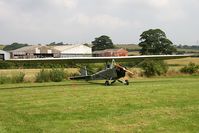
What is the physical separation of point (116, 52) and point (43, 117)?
94.5 meters

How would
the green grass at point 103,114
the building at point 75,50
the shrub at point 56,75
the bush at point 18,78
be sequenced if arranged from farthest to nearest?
1. the building at point 75,50
2. the shrub at point 56,75
3. the bush at point 18,78
4. the green grass at point 103,114

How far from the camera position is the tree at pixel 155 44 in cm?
9581

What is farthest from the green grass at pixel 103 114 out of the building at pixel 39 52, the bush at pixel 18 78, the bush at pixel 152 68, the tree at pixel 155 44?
the building at pixel 39 52

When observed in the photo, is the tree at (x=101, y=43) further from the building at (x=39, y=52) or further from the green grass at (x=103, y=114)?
the green grass at (x=103, y=114)

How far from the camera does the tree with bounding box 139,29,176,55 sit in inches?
3772

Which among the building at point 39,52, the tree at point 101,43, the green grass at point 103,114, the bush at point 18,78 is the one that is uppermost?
the tree at point 101,43

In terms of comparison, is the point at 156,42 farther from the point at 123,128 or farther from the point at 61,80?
the point at 123,128

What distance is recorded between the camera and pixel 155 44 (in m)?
97.4

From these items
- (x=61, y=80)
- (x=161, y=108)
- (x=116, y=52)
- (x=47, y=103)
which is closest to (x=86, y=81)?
(x=61, y=80)

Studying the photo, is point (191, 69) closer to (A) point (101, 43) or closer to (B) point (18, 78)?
(B) point (18, 78)

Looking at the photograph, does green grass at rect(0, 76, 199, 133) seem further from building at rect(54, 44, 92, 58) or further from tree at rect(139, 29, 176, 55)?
building at rect(54, 44, 92, 58)

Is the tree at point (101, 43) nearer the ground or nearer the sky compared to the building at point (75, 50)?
nearer the sky

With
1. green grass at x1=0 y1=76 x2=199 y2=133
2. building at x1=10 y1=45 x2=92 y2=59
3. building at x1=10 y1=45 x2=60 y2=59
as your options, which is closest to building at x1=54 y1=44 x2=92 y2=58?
building at x1=10 y1=45 x2=92 y2=59

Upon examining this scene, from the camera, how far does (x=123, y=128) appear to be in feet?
31.1
